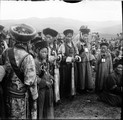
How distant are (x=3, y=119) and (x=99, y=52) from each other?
1.69 meters

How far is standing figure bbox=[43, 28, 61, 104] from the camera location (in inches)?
112

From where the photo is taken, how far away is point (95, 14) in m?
3.04

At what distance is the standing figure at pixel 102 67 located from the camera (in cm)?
307

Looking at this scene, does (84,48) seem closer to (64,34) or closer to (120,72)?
(64,34)

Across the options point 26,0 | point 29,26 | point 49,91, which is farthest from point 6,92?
point 26,0

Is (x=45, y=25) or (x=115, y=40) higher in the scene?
(x=45, y=25)

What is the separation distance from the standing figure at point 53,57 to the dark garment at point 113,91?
0.72 m

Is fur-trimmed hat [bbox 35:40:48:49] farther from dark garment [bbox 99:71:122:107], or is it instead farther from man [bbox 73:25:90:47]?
dark garment [bbox 99:71:122:107]

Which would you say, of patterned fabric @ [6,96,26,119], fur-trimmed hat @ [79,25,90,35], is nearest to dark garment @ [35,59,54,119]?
patterned fabric @ [6,96,26,119]

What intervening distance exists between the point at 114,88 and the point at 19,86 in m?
1.48

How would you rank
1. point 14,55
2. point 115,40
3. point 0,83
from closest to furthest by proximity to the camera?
point 14,55 < point 0,83 < point 115,40

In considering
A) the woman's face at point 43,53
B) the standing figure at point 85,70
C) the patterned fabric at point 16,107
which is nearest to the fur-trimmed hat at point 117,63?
the standing figure at point 85,70

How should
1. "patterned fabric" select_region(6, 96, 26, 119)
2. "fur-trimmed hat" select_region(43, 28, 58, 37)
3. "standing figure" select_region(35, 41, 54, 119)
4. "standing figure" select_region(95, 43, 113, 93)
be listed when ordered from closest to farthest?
"patterned fabric" select_region(6, 96, 26, 119)
"standing figure" select_region(35, 41, 54, 119)
"fur-trimmed hat" select_region(43, 28, 58, 37)
"standing figure" select_region(95, 43, 113, 93)

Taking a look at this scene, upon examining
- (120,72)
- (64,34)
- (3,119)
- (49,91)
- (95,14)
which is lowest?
(3,119)
